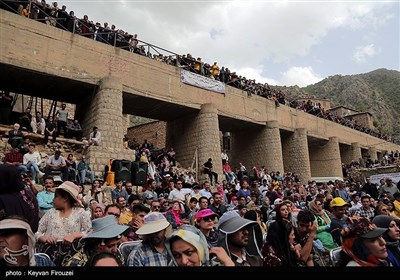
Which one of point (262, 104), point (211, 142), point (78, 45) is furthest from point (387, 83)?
point (78, 45)

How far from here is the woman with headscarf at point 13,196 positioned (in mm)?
2681

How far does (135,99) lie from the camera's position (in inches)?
593

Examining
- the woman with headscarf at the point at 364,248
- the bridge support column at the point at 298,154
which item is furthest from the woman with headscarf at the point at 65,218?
the bridge support column at the point at 298,154

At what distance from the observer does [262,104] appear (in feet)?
65.8

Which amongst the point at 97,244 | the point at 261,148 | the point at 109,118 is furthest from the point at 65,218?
the point at 261,148

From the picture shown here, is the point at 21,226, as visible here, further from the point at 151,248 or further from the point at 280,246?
the point at 280,246

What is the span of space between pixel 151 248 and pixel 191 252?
0.79 metres

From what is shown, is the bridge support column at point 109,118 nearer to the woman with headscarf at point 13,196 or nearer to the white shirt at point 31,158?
the white shirt at point 31,158

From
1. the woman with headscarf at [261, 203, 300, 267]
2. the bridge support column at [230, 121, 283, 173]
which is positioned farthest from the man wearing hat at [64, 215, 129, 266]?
the bridge support column at [230, 121, 283, 173]

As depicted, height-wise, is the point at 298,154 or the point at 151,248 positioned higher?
the point at 298,154

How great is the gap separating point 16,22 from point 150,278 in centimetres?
1271

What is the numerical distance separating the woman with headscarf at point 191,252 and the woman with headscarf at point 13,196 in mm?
1422

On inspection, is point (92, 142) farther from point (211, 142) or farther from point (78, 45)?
point (211, 142)

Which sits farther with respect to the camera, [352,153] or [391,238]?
[352,153]
